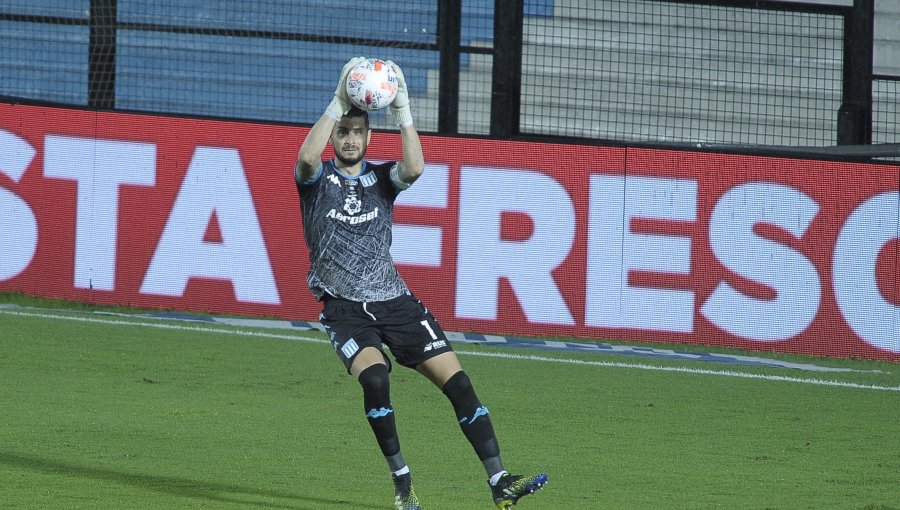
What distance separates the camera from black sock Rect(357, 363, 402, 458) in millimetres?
6043

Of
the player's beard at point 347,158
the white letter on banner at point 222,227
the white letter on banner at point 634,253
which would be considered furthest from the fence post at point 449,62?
the player's beard at point 347,158

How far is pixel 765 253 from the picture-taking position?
12.3 meters

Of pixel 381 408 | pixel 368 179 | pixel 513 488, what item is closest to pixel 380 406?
pixel 381 408

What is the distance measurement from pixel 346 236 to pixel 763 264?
6941mm

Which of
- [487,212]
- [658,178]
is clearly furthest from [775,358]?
[487,212]

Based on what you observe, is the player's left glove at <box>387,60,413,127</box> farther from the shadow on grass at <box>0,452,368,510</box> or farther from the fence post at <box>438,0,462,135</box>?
the fence post at <box>438,0,462,135</box>

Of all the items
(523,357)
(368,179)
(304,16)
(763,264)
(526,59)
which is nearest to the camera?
(368,179)

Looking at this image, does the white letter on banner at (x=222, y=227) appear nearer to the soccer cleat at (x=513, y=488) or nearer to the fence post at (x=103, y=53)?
the fence post at (x=103, y=53)

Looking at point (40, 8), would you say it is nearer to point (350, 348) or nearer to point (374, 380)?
point (350, 348)

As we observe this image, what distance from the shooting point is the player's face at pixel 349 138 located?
621cm

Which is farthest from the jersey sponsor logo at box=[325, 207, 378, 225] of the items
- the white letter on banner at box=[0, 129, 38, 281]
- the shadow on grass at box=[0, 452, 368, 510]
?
the white letter on banner at box=[0, 129, 38, 281]

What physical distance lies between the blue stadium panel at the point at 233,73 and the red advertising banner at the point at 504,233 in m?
1.59

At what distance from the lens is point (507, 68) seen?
13883 mm

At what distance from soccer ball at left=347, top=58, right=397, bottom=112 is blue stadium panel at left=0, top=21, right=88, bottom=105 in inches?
352
